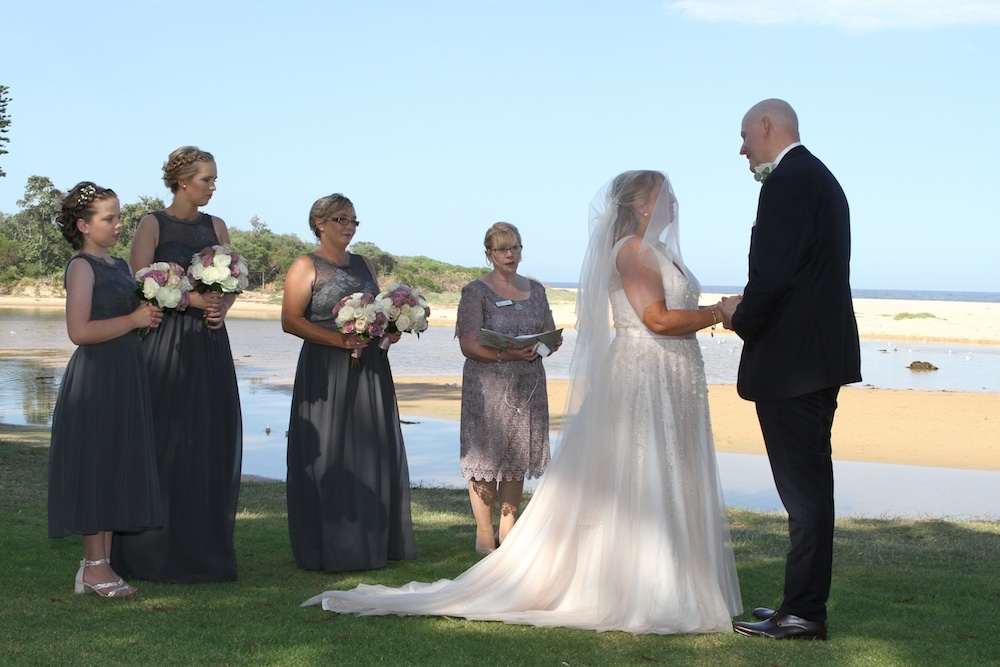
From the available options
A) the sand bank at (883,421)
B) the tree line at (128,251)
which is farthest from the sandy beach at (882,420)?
the tree line at (128,251)

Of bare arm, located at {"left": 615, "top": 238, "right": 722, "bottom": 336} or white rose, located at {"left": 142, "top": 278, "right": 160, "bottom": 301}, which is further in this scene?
white rose, located at {"left": 142, "top": 278, "right": 160, "bottom": 301}

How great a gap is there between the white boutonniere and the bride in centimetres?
52

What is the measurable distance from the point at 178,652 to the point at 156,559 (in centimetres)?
167

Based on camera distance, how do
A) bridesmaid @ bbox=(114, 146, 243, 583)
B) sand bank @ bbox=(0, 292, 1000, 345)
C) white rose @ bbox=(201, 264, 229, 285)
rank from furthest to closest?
sand bank @ bbox=(0, 292, 1000, 345) → bridesmaid @ bbox=(114, 146, 243, 583) → white rose @ bbox=(201, 264, 229, 285)

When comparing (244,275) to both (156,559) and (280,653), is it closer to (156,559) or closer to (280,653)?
(156,559)

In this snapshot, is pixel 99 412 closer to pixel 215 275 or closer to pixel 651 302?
pixel 215 275

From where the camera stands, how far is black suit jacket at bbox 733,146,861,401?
187 inches

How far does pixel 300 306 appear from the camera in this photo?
675 cm

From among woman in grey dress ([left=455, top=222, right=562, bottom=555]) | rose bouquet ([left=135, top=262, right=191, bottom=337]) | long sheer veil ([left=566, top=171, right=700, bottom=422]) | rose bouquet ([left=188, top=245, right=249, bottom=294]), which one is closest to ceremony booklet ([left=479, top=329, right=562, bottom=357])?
woman in grey dress ([left=455, top=222, right=562, bottom=555])

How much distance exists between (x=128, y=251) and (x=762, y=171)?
147ft

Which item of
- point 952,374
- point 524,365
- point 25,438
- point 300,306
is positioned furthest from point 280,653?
point 952,374

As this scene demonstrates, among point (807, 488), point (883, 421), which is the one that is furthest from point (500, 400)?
point (883, 421)

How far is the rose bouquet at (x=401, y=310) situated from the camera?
21.7ft

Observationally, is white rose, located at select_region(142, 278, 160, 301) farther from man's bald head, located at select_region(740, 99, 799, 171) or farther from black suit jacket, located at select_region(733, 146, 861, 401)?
man's bald head, located at select_region(740, 99, 799, 171)
